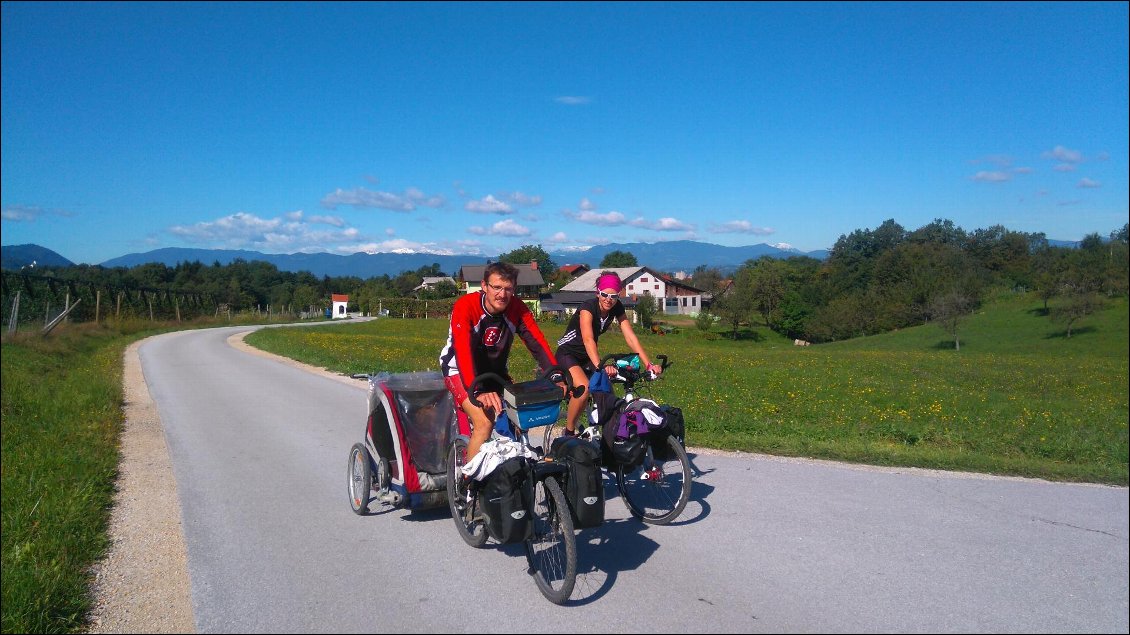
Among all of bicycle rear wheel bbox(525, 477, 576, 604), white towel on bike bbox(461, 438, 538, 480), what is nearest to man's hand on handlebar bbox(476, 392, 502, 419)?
white towel on bike bbox(461, 438, 538, 480)

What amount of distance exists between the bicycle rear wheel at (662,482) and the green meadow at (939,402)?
2494 mm

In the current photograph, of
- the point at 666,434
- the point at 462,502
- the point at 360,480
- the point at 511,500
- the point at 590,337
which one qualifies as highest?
the point at 590,337

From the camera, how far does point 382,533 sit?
523 cm

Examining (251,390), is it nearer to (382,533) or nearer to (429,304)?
(382,533)

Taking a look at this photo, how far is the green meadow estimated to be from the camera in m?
7.22

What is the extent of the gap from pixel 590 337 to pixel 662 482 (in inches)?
53.6

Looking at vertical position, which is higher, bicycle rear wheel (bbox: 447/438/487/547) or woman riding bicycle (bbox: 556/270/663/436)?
woman riding bicycle (bbox: 556/270/663/436)

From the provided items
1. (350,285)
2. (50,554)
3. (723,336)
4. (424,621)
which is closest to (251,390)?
(50,554)

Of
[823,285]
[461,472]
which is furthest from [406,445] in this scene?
[823,285]

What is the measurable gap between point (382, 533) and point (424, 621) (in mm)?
1584

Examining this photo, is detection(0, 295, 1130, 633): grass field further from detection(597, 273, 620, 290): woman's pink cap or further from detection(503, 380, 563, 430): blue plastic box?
detection(597, 273, 620, 290): woman's pink cap

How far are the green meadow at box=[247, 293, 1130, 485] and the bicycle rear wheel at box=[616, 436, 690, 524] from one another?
249 centimetres

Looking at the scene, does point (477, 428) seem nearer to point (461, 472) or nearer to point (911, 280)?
point (461, 472)

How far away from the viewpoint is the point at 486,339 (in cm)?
497
